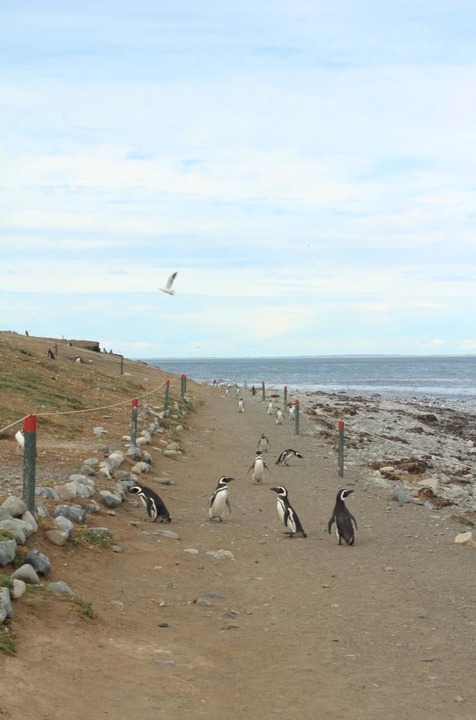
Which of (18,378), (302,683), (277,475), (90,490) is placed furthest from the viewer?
(18,378)

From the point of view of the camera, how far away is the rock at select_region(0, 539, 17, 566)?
707cm

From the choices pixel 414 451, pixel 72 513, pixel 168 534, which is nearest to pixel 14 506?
pixel 72 513

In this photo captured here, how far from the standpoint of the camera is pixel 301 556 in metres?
10.6

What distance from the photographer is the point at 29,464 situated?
8.67m

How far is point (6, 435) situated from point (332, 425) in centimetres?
1690

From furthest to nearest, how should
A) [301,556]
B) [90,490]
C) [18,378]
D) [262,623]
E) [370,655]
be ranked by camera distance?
[18,378] < [90,490] < [301,556] < [262,623] < [370,655]

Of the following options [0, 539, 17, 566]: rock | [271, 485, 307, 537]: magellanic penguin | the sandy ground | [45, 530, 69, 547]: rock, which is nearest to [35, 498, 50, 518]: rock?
[45, 530, 69, 547]: rock

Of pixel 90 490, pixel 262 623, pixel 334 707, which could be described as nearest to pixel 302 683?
pixel 334 707

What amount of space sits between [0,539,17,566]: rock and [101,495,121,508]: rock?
4.45 m

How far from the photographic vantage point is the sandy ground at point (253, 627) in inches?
222

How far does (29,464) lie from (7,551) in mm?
1668

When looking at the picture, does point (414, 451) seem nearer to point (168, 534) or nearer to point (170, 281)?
point (170, 281)

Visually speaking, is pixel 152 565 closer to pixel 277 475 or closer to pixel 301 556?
pixel 301 556

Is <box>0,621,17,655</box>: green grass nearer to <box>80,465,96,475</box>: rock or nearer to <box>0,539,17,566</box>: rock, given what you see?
<box>0,539,17,566</box>: rock
